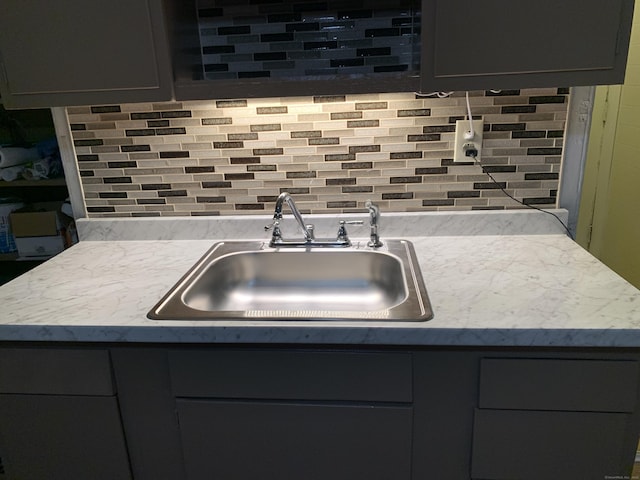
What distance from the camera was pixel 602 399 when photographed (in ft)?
3.10

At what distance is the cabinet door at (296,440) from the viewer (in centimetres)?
102

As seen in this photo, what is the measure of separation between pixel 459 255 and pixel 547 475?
61 centimetres

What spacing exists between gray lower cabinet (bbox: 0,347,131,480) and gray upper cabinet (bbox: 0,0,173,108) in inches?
26.9

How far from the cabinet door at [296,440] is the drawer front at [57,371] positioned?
20cm

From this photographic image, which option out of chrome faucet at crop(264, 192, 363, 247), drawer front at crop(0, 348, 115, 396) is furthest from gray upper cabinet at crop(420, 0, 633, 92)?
drawer front at crop(0, 348, 115, 396)

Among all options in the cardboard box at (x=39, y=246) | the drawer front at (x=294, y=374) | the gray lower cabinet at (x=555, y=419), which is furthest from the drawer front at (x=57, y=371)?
the gray lower cabinet at (x=555, y=419)

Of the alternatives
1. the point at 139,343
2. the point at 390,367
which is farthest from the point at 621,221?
the point at 139,343

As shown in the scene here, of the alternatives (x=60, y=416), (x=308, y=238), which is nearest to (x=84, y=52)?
(x=308, y=238)

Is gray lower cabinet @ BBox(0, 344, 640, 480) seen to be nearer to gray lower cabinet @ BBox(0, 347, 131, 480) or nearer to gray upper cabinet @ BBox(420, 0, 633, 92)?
gray lower cabinet @ BBox(0, 347, 131, 480)

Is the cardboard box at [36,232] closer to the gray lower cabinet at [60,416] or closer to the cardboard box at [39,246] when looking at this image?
the cardboard box at [39,246]

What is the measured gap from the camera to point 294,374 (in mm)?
1003

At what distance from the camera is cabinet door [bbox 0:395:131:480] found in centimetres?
108

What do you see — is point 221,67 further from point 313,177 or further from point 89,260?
point 89,260

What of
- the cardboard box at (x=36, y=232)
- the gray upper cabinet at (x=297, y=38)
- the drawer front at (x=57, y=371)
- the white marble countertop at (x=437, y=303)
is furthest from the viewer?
the cardboard box at (x=36, y=232)
